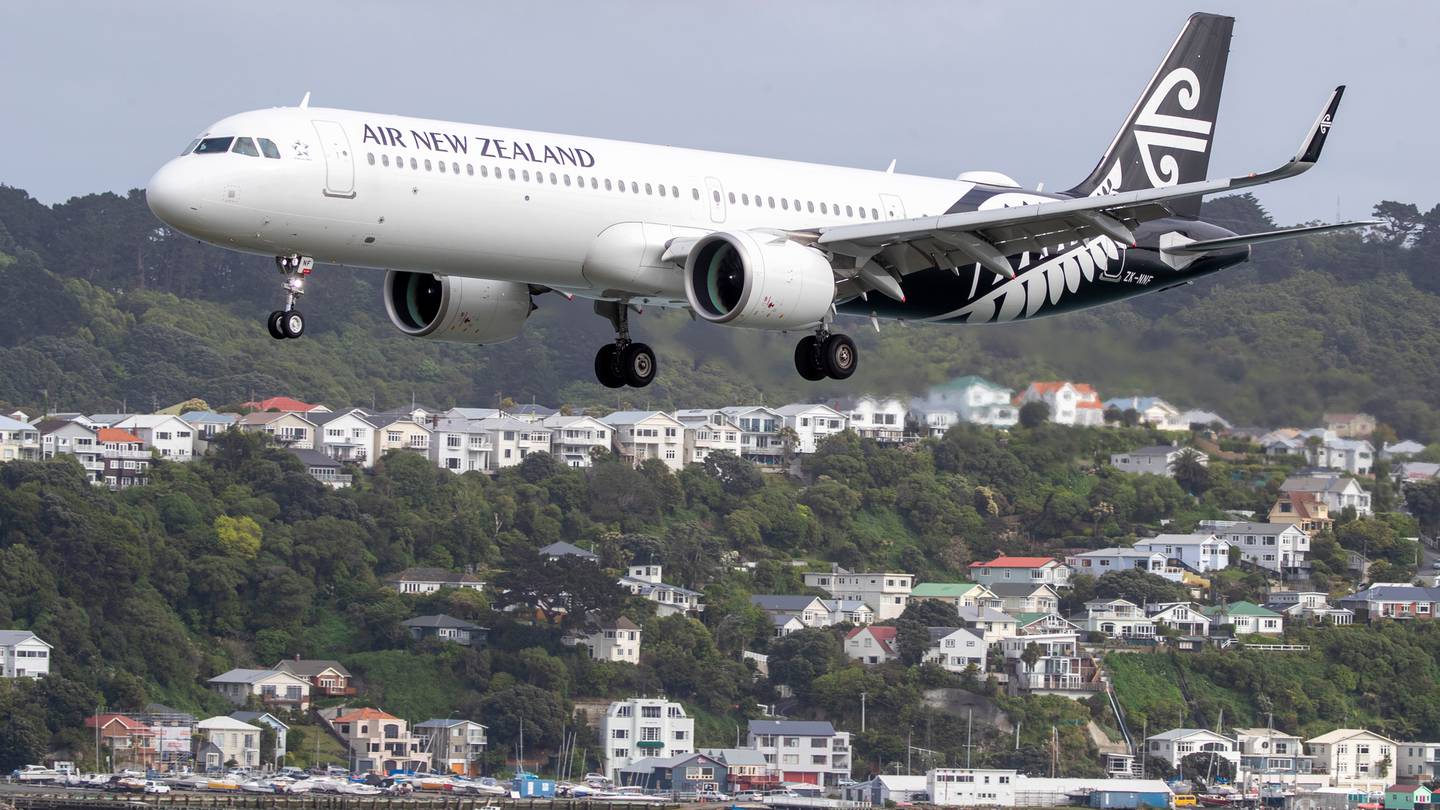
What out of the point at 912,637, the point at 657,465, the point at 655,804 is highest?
the point at 657,465

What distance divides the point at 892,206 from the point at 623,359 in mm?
6132

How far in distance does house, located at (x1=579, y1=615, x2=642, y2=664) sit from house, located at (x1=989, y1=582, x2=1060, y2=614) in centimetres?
2029

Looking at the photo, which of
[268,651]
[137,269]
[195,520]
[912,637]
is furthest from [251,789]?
[137,269]

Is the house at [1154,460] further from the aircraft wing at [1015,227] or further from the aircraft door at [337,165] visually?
the aircraft door at [337,165]

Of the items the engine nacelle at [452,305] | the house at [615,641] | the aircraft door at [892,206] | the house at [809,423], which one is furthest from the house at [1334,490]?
the engine nacelle at [452,305]

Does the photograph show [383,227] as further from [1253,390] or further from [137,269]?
[137,269]

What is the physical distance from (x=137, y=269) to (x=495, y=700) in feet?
277

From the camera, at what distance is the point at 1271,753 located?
118812 mm

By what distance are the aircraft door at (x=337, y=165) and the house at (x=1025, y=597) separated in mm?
94603

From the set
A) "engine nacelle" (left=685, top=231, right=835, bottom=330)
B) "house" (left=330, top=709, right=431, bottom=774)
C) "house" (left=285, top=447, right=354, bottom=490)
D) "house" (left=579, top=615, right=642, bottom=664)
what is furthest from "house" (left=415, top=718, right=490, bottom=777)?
"engine nacelle" (left=685, top=231, right=835, bottom=330)

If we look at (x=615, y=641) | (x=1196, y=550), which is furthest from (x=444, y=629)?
(x=1196, y=550)

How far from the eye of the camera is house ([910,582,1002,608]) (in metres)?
133

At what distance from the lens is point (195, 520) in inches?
5217

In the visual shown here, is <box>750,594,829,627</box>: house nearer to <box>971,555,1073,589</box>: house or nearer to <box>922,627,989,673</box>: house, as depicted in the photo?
<box>922,627,989,673</box>: house
